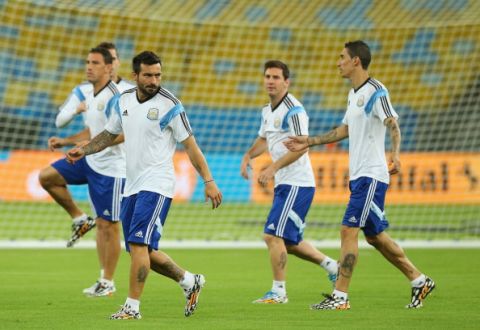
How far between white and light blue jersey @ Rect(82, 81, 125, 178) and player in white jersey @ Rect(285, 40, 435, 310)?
1.89 meters

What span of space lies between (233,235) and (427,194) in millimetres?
6155

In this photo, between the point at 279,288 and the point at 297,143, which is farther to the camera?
the point at 279,288

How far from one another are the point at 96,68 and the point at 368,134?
267 cm

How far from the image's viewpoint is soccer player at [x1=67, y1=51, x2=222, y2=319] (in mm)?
7180

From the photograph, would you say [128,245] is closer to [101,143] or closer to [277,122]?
[101,143]

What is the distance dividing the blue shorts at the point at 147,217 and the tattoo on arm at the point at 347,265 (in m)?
1.59

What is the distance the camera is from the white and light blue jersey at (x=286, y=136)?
8.87 meters

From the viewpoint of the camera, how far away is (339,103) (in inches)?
1116

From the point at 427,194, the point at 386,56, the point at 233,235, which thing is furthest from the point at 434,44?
the point at 233,235

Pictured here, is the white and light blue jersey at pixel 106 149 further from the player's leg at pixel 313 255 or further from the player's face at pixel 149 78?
the player's face at pixel 149 78

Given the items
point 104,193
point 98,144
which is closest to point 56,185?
A: point 104,193

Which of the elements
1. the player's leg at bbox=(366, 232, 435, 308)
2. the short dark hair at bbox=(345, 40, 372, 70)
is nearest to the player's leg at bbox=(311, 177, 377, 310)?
the player's leg at bbox=(366, 232, 435, 308)

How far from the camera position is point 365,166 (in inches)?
320

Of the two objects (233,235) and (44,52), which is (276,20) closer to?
(44,52)
